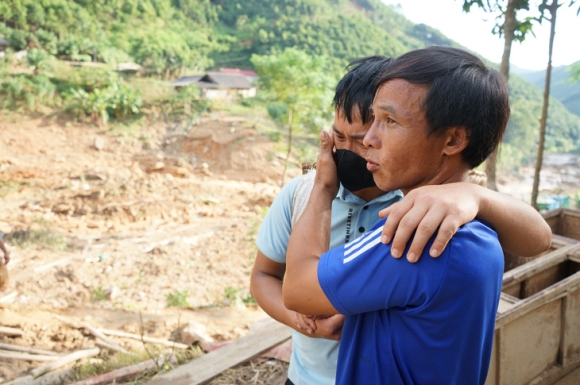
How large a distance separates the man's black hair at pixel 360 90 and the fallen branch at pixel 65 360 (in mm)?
3878

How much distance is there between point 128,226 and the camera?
425 inches

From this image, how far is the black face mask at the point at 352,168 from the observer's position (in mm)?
1374

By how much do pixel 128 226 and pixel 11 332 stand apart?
5684 mm

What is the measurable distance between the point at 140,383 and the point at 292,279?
2.56 m

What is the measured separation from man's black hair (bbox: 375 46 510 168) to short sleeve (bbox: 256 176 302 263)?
581mm

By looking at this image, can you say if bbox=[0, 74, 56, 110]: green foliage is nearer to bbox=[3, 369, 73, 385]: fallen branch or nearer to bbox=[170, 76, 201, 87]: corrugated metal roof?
bbox=[170, 76, 201, 87]: corrugated metal roof

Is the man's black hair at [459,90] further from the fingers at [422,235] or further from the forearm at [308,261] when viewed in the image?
the forearm at [308,261]

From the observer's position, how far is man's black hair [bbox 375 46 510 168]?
0.99 meters

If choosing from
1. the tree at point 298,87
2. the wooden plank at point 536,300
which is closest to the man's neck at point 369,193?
the wooden plank at point 536,300

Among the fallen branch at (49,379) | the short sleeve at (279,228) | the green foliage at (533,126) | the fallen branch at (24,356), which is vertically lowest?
the green foliage at (533,126)

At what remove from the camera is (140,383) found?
3.16 meters

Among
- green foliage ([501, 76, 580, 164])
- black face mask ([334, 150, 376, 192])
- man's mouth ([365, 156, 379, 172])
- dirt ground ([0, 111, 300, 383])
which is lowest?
green foliage ([501, 76, 580, 164])

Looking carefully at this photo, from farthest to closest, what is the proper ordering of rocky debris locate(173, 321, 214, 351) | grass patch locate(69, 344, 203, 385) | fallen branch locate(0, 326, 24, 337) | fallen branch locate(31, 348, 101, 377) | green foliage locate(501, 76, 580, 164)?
green foliage locate(501, 76, 580, 164), fallen branch locate(0, 326, 24, 337), rocky debris locate(173, 321, 214, 351), fallen branch locate(31, 348, 101, 377), grass patch locate(69, 344, 203, 385)

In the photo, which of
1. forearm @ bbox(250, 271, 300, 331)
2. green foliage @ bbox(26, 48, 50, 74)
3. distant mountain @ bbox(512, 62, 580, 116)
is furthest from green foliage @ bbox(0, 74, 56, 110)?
distant mountain @ bbox(512, 62, 580, 116)
